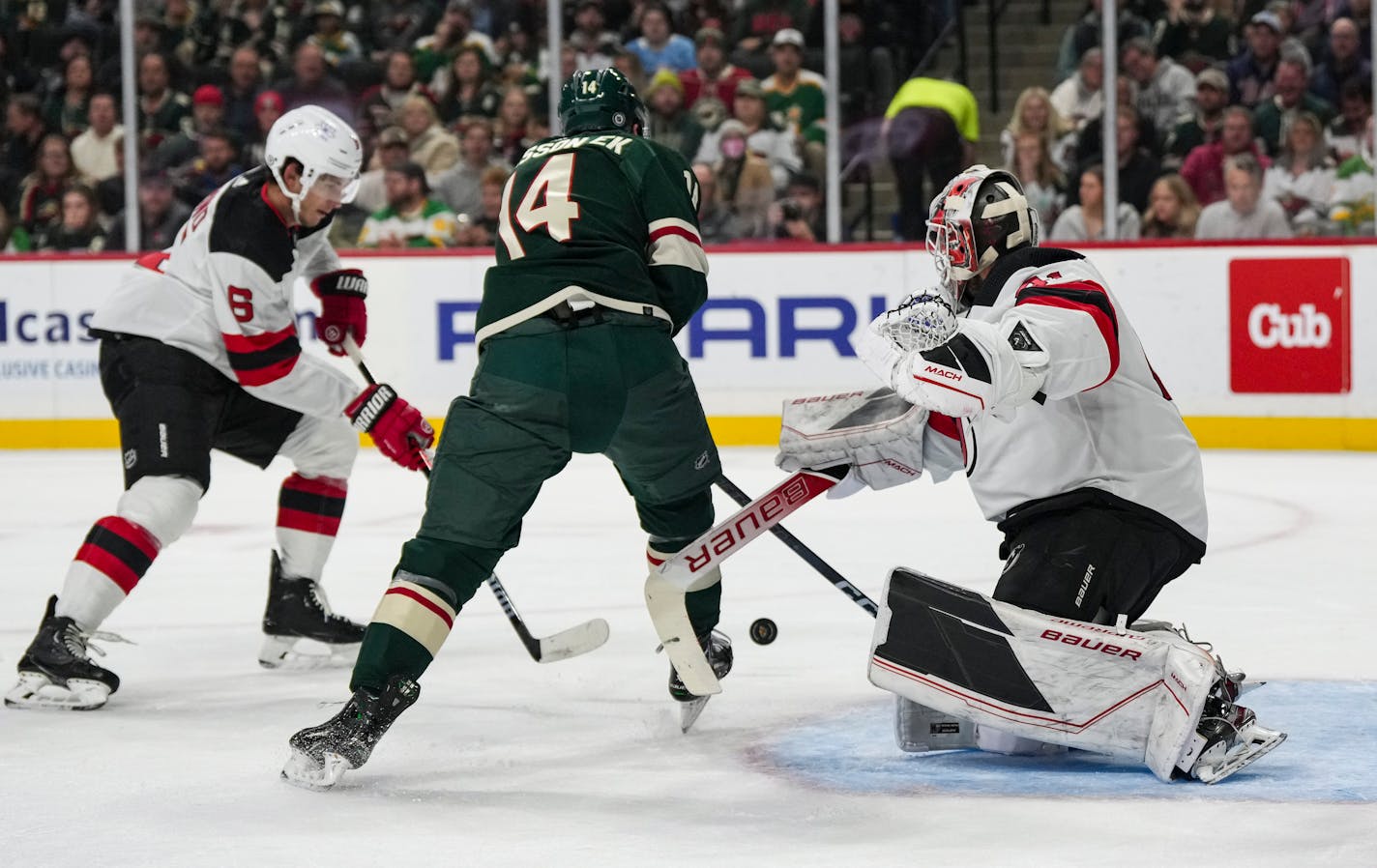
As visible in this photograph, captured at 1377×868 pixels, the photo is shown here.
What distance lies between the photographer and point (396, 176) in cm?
885

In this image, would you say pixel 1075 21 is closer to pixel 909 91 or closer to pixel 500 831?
pixel 909 91

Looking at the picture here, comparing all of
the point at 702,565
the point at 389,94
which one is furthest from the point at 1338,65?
the point at 702,565

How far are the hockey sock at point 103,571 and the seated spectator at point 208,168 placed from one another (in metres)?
5.43

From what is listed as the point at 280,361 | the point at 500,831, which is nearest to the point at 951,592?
the point at 500,831

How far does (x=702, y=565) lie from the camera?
3305mm

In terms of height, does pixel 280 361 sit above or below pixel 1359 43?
below

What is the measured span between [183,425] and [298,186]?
0.54 m

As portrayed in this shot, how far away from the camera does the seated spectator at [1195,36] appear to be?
8.27 meters

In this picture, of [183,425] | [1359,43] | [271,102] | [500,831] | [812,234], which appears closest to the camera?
[500,831]

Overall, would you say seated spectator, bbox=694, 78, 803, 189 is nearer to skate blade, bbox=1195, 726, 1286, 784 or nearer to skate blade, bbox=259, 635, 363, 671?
skate blade, bbox=259, 635, 363, 671

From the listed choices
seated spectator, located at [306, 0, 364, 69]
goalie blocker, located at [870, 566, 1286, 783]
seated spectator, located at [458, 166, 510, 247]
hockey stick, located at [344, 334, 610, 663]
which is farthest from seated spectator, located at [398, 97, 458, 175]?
goalie blocker, located at [870, 566, 1286, 783]

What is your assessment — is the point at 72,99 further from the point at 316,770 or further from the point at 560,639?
the point at 316,770

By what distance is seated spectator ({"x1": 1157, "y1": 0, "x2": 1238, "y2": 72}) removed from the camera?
8.27 metres

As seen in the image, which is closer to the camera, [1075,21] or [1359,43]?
[1359,43]
